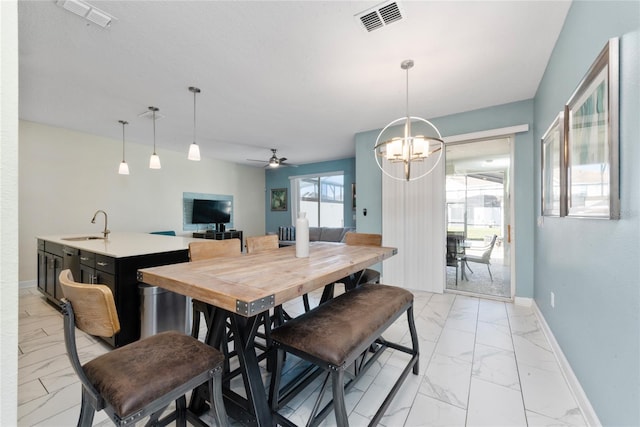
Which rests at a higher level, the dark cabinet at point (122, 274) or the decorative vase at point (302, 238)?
the decorative vase at point (302, 238)

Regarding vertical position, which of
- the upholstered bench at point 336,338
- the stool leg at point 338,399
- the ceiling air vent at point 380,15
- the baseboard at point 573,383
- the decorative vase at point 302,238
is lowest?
the baseboard at point 573,383

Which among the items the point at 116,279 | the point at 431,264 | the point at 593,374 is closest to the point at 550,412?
the point at 593,374

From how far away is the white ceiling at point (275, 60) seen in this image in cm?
184

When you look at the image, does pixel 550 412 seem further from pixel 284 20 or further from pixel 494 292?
pixel 284 20

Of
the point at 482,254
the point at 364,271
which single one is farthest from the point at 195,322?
the point at 482,254

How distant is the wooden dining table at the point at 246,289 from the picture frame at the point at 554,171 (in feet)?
5.04

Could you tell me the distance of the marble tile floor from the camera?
154cm

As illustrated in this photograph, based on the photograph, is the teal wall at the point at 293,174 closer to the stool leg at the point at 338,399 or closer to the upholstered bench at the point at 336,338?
the upholstered bench at the point at 336,338

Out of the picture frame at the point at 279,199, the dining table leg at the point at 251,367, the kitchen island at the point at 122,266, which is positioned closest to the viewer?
the dining table leg at the point at 251,367

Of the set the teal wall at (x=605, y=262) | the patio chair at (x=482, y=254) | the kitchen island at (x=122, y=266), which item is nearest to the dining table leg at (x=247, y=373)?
the kitchen island at (x=122, y=266)

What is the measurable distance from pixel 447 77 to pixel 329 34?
1.39 metres

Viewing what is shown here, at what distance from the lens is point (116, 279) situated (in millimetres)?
2193

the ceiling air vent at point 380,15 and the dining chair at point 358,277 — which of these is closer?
the ceiling air vent at point 380,15

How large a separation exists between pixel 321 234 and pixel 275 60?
4.45 metres
